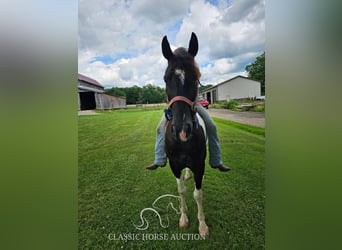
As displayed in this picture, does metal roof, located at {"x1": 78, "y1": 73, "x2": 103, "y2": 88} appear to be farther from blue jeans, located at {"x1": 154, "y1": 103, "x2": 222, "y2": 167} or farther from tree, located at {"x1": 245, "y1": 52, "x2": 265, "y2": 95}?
tree, located at {"x1": 245, "y1": 52, "x2": 265, "y2": 95}

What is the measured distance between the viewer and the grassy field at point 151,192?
5.14ft

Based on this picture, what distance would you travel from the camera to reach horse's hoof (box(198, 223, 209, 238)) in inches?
60.8

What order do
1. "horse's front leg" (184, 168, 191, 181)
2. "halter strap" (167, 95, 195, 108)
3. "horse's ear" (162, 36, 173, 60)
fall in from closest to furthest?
"halter strap" (167, 95, 195, 108) < "horse's ear" (162, 36, 173, 60) < "horse's front leg" (184, 168, 191, 181)

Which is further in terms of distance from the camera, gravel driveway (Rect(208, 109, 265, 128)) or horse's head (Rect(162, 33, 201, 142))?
gravel driveway (Rect(208, 109, 265, 128))

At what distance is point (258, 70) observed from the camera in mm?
1560

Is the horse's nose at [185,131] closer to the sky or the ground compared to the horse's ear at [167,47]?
closer to the ground

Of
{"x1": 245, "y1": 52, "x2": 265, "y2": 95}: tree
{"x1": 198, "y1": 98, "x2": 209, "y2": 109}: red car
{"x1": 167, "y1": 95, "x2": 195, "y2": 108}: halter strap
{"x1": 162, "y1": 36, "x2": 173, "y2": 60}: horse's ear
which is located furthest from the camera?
{"x1": 198, "y1": 98, "x2": 209, "y2": 109}: red car

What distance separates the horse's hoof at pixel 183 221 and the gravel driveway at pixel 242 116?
3.10ft

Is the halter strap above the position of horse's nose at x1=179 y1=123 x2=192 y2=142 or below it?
above

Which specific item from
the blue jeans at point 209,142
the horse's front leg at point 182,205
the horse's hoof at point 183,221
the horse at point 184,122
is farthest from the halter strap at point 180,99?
the horse's hoof at point 183,221

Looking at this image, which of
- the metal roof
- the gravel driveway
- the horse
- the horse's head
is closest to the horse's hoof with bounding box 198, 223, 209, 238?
the horse

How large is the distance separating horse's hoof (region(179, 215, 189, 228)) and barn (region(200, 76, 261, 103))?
3.49 ft

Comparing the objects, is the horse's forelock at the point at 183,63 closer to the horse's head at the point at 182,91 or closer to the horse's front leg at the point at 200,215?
the horse's head at the point at 182,91
